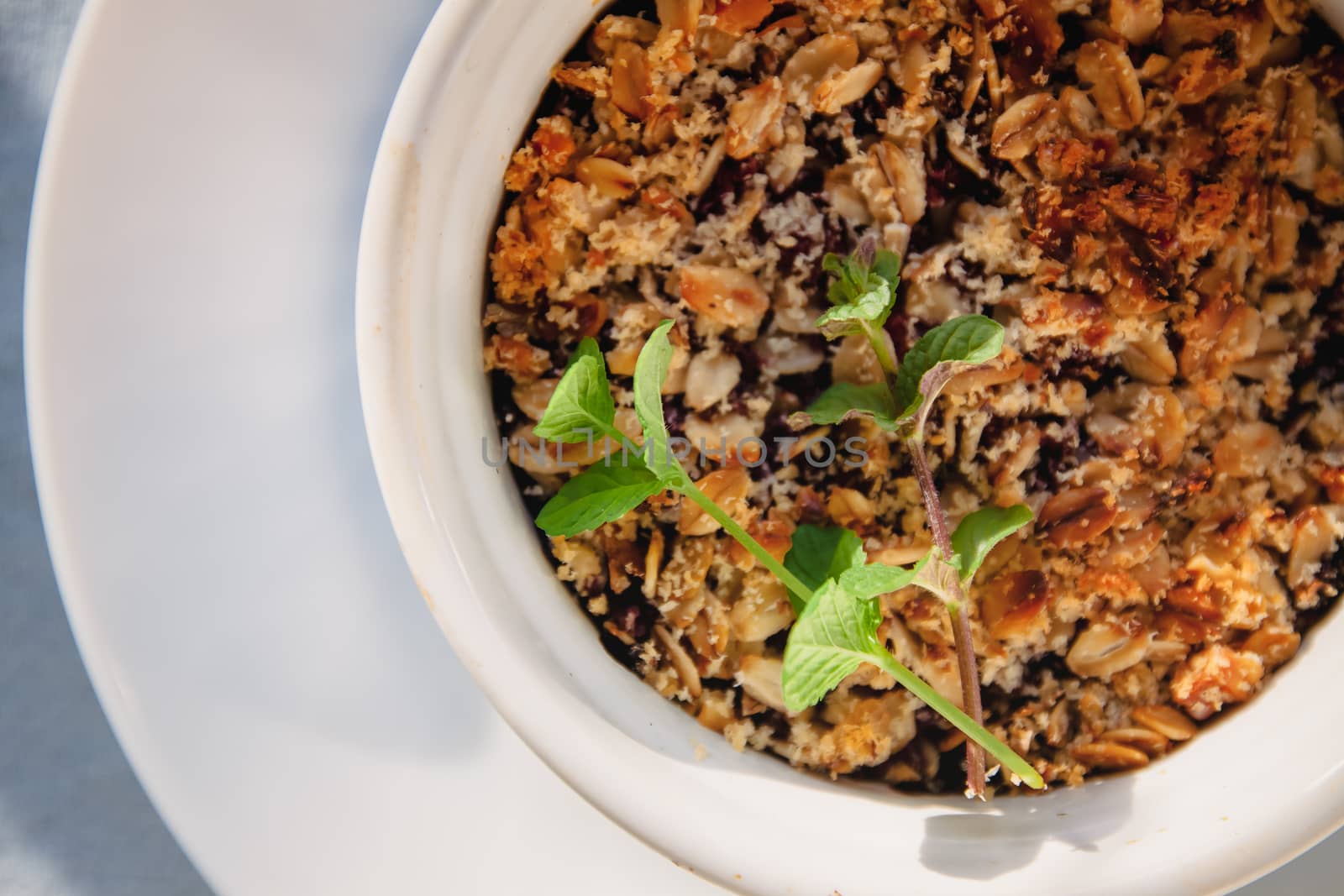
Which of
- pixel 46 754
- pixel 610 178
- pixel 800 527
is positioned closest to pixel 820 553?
pixel 800 527

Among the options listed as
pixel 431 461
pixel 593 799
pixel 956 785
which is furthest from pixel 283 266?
pixel 956 785

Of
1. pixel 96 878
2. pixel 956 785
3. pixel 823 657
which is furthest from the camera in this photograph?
pixel 96 878

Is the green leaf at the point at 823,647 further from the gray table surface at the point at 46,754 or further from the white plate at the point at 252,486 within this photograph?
the gray table surface at the point at 46,754

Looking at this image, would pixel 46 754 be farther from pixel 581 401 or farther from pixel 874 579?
pixel 874 579

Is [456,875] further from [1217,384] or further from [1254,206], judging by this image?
[1254,206]

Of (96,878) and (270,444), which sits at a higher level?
(270,444)

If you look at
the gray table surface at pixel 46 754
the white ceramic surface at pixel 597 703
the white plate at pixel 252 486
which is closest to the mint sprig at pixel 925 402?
the white ceramic surface at pixel 597 703

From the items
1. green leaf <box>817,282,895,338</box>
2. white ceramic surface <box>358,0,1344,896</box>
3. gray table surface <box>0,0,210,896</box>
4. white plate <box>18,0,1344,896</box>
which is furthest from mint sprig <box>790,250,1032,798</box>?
gray table surface <box>0,0,210,896</box>
